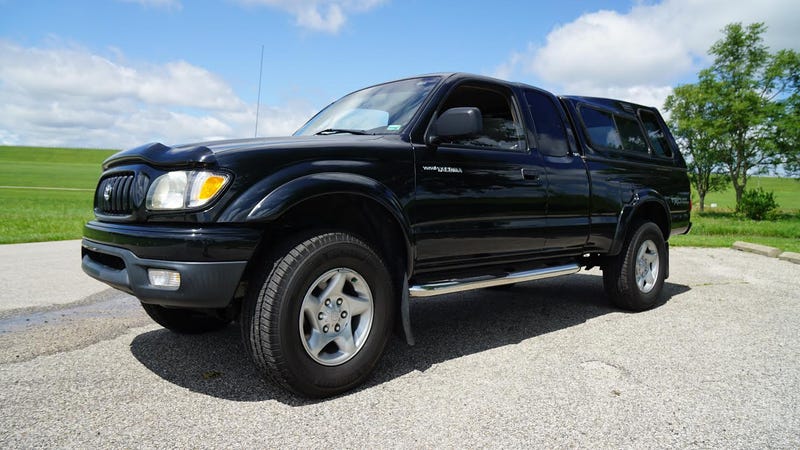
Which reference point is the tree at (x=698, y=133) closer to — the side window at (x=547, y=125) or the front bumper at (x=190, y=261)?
the side window at (x=547, y=125)

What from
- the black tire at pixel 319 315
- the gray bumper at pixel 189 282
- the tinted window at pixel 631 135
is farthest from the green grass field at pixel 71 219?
the black tire at pixel 319 315

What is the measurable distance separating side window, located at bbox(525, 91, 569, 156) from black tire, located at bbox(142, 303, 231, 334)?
2.84 metres

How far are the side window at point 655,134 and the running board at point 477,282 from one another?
81.5 inches

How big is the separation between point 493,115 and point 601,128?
153 centimetres

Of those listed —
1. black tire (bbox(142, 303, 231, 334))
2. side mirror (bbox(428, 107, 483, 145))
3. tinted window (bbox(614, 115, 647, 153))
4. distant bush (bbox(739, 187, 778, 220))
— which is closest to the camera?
side mirror (bbox(428, 107, 483, 145))

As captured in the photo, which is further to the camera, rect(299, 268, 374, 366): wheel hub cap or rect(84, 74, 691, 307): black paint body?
rect(299, 268, 374, 366): wheel hub cap

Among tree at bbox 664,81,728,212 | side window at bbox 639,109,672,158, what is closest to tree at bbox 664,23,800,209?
tree at bbox 664,81,728,212

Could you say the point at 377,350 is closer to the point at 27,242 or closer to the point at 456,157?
the point at 456,157

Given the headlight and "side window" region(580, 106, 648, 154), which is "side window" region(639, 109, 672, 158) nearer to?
"side window" region(580, 106, 648, 154)

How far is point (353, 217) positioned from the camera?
3156 mm

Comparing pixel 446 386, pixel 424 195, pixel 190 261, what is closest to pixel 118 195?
pixel 190 261

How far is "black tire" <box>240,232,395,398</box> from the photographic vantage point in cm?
263

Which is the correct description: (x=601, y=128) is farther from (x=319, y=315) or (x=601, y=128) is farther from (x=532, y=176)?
(x=319, y=315)

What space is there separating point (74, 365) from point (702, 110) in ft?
110
